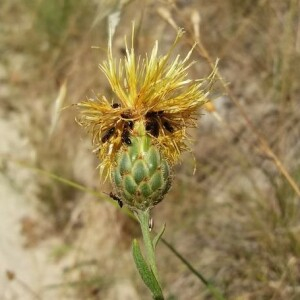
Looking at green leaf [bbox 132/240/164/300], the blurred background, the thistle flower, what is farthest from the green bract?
the blurred background

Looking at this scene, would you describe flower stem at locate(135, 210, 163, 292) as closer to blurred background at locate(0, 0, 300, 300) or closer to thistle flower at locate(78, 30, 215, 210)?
thistle flower at locate(78, 30, 215, 210)

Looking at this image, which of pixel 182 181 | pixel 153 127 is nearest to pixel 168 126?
pixel 153 127

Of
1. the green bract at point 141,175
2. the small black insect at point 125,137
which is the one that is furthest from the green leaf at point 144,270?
the small black insect at point 125,137

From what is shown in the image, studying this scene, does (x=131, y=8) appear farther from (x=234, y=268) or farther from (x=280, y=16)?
(x=234, y=268)

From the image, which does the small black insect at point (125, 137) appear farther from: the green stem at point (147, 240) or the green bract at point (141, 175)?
the green stem at point (147, 240)

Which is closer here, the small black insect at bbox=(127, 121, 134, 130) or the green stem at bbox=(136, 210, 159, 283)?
the green stem at bbox=(136, 210, 159, 283)
